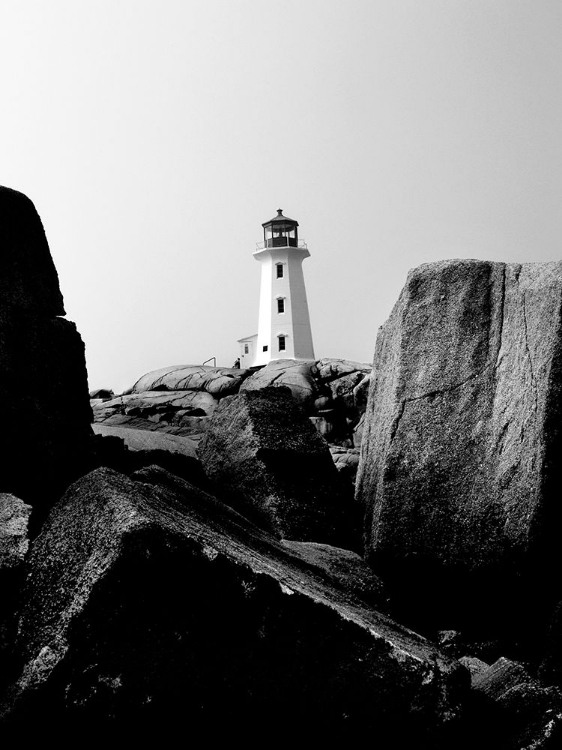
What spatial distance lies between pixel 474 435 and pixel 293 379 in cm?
3386

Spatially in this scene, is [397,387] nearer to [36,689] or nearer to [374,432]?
[374,432]

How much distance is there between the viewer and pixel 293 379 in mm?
40594

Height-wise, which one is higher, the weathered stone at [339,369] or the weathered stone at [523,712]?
the weathered stone at [523,712]

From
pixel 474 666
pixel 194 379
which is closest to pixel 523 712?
pixel 474 666

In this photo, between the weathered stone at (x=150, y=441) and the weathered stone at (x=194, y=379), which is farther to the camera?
the weathered stone at (x=194, y=379)

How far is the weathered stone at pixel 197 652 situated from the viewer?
158 inches

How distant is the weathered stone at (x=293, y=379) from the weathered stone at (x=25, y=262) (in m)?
30.4

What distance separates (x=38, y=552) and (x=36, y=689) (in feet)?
2.26

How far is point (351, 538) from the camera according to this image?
7590 mm

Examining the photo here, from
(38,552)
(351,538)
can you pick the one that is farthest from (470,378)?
(38,552)

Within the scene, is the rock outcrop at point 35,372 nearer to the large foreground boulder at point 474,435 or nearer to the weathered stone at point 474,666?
the large foreground boulder at point 474,435

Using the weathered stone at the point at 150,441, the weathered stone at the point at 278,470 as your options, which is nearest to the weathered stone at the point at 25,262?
the weathered stone at the point at 278,470

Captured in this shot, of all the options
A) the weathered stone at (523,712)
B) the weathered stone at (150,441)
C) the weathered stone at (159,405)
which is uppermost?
Result: the weathered stone at (523,712)

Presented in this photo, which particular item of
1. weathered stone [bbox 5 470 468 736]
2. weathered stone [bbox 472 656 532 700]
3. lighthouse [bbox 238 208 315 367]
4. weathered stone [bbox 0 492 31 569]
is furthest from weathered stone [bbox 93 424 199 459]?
lighthouse [bbox 238 208 315 367]
